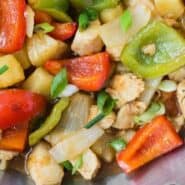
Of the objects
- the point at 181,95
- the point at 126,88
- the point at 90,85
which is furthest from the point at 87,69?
the point at 181,95

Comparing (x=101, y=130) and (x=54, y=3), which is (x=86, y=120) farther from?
(x=54, y=3)

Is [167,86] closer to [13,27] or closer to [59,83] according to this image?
[59,83]

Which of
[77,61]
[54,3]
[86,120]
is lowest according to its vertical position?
[86,120]

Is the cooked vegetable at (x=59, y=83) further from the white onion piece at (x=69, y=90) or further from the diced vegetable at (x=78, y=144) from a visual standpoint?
the diced vegetable at (x=78, y=144)

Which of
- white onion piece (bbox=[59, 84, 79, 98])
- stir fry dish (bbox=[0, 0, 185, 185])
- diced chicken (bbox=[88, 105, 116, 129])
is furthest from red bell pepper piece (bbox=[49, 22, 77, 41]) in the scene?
diced chicken (bbox=[88, 105, 116, 129])

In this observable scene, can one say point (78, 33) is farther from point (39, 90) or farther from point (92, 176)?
point (92, 176)

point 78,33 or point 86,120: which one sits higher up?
point 78,33

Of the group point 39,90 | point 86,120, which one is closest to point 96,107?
point 86,120
